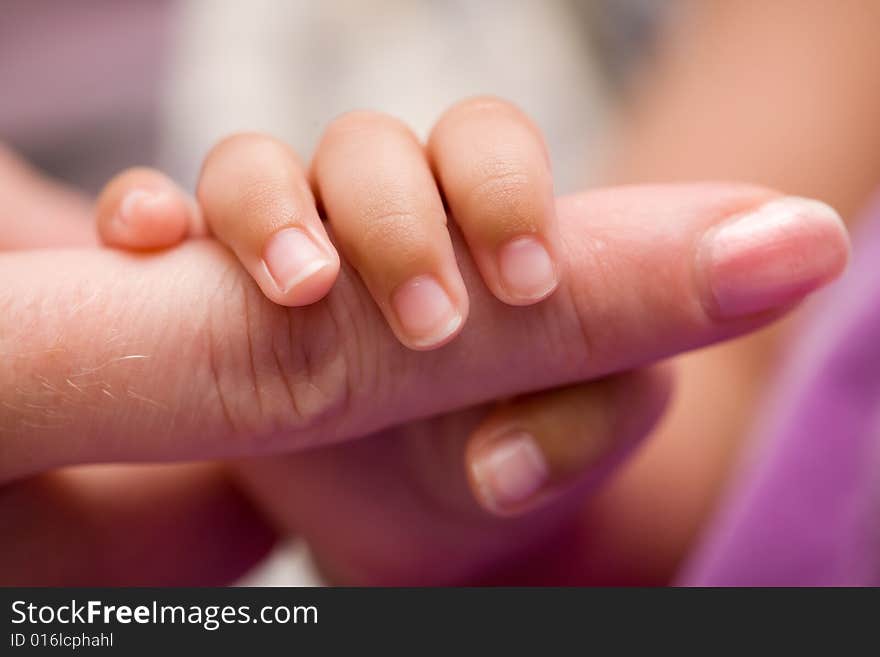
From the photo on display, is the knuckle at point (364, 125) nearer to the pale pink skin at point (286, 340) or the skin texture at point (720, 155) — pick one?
the pale pink skin at point (286, 340)

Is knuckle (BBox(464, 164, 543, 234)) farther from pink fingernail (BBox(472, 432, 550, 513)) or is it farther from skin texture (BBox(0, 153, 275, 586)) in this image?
skin texture (BBox(0, 153, 275, 586))

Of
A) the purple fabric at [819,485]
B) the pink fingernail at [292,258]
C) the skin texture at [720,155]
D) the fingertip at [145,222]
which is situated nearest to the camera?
the pink fingernail at [292,258]

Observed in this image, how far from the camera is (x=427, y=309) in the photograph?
552 mm

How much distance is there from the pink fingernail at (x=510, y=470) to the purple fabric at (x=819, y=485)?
0.25 m

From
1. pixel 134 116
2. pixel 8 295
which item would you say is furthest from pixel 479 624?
pixel 134 116

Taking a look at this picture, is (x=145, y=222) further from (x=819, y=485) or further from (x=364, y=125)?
(x=819, y=485)

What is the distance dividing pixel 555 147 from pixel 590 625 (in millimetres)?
982

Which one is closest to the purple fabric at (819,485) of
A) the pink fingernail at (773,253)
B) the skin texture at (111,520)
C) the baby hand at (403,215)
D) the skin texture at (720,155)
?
the skin texture at (720,155)

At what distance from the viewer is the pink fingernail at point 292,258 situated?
536 millimetres

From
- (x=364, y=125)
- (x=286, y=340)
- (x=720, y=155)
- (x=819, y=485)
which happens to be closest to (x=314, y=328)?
(x=286, y=340)

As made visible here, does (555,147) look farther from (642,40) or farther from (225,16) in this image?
(225,16)

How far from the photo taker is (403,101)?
1462 millimetres

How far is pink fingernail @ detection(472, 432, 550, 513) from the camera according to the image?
0.69 meters

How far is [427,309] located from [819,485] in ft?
1.52
